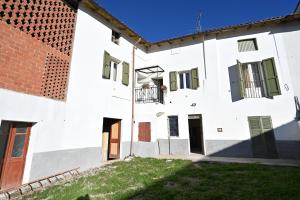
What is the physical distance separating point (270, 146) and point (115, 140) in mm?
8898

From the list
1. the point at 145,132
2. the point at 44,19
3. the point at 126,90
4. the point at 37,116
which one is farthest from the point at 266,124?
the point at 44,19

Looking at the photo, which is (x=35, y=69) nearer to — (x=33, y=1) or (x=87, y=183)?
(x=33, y=1)

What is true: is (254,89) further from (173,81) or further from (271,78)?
(173,81)

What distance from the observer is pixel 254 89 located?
11.0 m

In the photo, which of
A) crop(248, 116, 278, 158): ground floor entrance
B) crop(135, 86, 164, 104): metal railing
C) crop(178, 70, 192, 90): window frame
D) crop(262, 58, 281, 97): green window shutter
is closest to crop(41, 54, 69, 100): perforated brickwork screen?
crop(135, 86, 164, 104): metal railing

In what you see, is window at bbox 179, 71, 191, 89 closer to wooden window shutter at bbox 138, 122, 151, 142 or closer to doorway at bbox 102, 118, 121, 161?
wooden window shutter at bbox 138, 122, 151, 142

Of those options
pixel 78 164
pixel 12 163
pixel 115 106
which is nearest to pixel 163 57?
pixel 115 106

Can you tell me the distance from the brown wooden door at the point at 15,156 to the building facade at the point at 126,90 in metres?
0.03

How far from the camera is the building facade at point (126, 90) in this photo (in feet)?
20.6

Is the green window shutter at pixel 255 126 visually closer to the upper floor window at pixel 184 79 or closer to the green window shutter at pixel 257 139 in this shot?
the green window shutter at pixel 257 139

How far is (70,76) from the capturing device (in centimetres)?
792

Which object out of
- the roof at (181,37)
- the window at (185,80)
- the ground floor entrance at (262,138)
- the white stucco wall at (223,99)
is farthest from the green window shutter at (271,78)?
the window at (185,80)

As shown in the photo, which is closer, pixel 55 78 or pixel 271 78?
pixel 55 78

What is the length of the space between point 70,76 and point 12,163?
3856 mm
